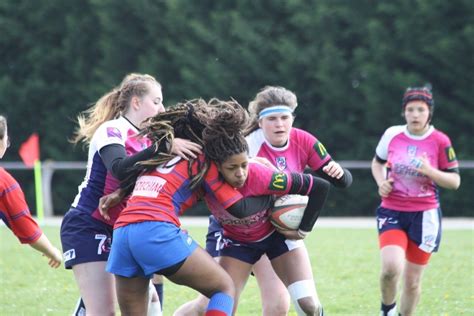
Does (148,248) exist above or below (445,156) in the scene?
below

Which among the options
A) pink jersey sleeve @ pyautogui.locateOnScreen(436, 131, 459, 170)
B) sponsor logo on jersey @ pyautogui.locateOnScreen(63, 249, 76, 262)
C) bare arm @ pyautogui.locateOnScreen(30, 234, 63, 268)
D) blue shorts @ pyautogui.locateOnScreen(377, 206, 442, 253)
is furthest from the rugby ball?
pink jersey sleeve @ pyautogui.locateOnScreen(436, 131, 459, 170)

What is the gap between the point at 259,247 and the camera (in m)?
5.59

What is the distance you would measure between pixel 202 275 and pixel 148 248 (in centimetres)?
31

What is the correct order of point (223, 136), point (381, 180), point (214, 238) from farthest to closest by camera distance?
1. point (381, 180)
2. point (214, 238)
3. point (223, 136)

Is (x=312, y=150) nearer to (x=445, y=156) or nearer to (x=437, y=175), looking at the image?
(x=437, y=175)

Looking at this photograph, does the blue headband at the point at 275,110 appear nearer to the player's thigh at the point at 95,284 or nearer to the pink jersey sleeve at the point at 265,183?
the pink jersey sleeve at the point at 265,183

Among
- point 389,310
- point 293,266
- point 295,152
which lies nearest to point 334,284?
point 389,310

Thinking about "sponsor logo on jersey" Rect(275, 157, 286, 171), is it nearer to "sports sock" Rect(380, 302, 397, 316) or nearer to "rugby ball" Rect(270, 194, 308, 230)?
"rugby ball" Rect(270, 194, 308, 230)

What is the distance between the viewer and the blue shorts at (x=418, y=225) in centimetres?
691

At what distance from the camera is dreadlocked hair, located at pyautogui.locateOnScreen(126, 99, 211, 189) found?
4.85 metres

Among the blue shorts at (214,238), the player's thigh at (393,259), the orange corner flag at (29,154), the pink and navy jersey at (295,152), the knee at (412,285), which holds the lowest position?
the knee at (412,285)

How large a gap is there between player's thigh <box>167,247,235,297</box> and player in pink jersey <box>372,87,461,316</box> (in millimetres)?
2314

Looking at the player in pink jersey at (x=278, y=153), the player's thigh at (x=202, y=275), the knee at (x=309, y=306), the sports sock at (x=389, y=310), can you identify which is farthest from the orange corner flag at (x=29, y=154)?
the player's thigh at (x=202, y=275)

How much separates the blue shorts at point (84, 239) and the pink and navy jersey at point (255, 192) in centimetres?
72
